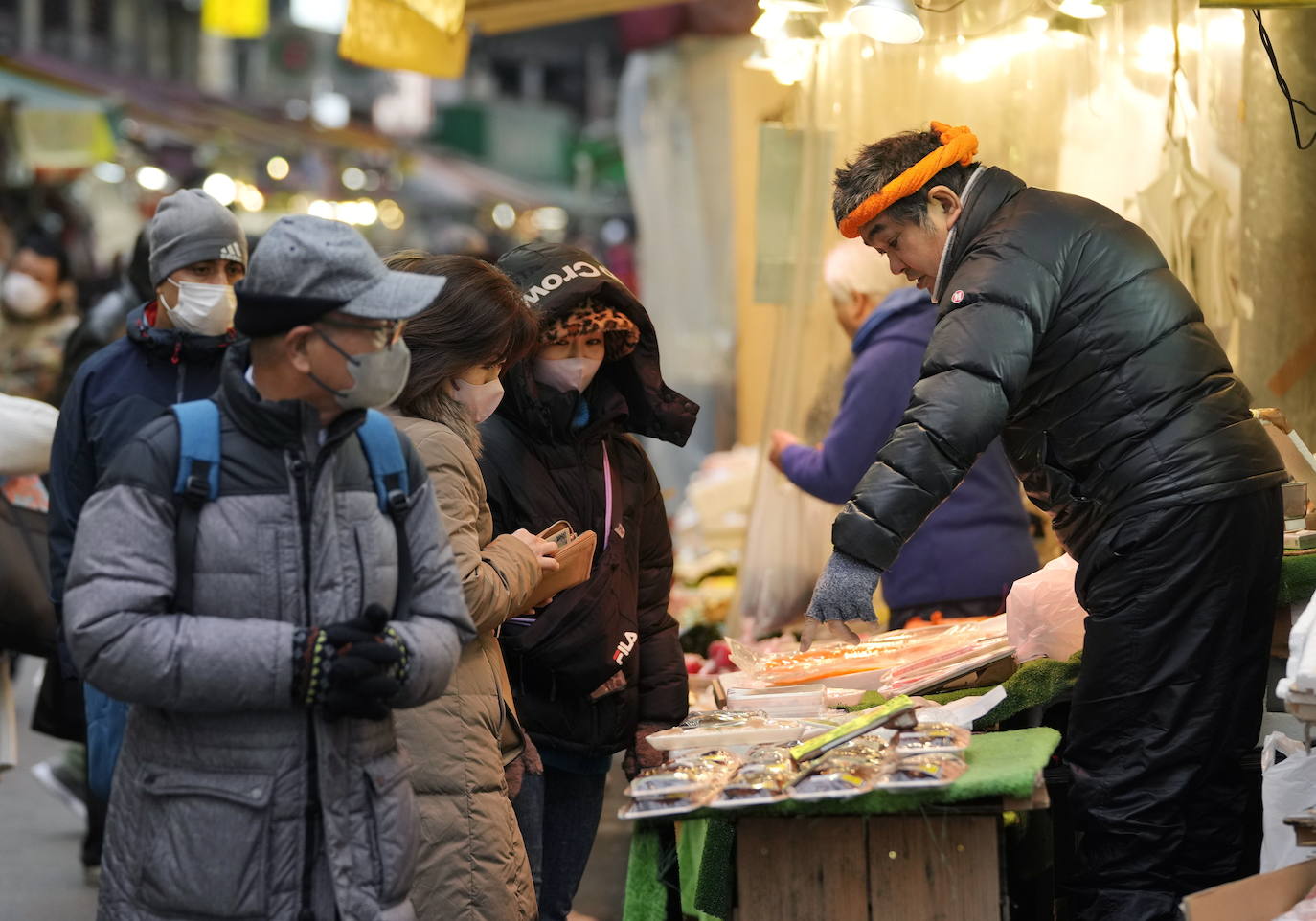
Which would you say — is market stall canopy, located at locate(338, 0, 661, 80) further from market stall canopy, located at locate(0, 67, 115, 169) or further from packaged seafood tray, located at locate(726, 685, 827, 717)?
market stall canopy, located at locate(0, 67, 115, 169)

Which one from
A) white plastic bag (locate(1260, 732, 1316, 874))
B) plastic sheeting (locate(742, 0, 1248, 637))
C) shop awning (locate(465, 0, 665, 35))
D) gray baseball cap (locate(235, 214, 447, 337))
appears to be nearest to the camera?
gray baseball cap (locate(235, 214, 447, 337))

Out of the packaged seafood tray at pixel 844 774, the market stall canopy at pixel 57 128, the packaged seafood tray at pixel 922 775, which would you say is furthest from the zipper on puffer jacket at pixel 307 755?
the market stall canopy at pixel 57 128

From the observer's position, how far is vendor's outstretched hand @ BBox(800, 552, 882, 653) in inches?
138

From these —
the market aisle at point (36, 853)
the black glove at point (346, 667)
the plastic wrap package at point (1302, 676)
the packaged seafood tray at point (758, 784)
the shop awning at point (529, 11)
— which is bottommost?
the market aisle at point (36, 853)

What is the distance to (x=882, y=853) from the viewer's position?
10.5ft

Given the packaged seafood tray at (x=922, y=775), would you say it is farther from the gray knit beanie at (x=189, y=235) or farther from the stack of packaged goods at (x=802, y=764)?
the gray knit beanie at (x=189, y=235)

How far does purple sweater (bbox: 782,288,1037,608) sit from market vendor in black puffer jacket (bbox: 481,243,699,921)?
4.26 feet

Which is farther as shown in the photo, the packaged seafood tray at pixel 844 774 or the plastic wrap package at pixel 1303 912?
the plastic wrap package at pixel 1303 912

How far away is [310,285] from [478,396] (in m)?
1.02

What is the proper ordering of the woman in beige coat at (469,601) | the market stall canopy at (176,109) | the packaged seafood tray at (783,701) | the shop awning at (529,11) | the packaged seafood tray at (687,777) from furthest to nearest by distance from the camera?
the market stall canopy at (176,109) → the shop awning at (529,11) → the packaged seafood tray at (783,701) → the woman in beige coat at (469,601) → the packaged seafood tray at (687,777)

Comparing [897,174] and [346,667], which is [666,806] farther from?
[897,174]

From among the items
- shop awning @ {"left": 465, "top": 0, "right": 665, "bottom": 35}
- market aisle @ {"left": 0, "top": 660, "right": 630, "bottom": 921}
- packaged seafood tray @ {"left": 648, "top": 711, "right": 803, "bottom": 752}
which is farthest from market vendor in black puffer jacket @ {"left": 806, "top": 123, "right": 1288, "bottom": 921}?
shop awning @ {"left": 465, "top": 0, "right": 665, "bottom": 35}

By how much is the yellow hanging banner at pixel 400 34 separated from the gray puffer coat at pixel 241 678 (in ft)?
13.5

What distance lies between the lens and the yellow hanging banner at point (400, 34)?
6.49 m
